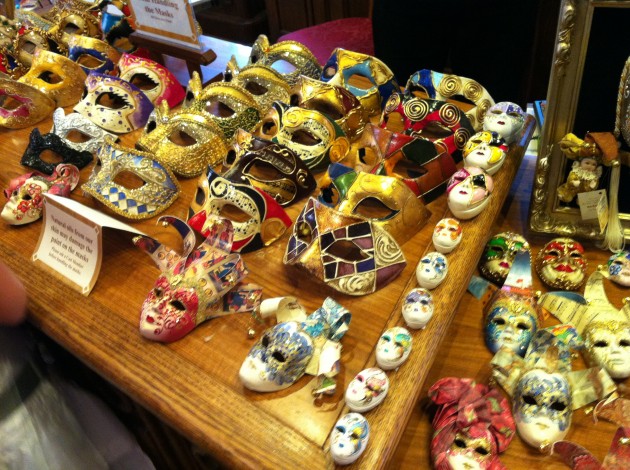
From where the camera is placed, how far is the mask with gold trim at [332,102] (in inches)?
48.4

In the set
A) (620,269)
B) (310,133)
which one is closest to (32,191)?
(310,133)

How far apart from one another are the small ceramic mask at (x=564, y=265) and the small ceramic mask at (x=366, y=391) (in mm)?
426

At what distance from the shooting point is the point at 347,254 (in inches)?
36.9

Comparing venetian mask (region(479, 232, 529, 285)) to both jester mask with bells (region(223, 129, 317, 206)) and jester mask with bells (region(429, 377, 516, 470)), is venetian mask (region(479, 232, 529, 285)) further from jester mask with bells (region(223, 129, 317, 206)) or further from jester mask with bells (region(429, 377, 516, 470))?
jester mask with bells (region(223, 129, 317, 206))

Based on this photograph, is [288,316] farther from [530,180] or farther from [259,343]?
[530,180]

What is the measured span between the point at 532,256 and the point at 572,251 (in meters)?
0.09

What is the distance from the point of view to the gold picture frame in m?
0.79

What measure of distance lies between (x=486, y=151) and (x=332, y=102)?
37cm

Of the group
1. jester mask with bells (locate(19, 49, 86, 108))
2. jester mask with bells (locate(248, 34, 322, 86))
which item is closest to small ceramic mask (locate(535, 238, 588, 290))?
jester mask with bells (locate(248, 34, 322, 86))

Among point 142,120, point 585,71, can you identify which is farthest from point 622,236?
point 142,120

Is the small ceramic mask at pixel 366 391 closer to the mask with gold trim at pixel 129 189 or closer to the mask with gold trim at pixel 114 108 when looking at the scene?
the mask with gold trim at pixel 129 189

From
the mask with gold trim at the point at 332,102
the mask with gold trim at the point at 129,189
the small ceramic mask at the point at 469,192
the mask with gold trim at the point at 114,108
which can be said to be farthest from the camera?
the mask with gold trim at the point at 114,108

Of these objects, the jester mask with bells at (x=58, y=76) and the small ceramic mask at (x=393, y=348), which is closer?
the small ceramic mask at (x=393, y=348)

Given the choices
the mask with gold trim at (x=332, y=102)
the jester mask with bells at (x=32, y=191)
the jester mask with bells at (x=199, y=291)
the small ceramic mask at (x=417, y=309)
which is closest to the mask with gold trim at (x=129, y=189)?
the jester mask with bells at (x=32, y=191)
